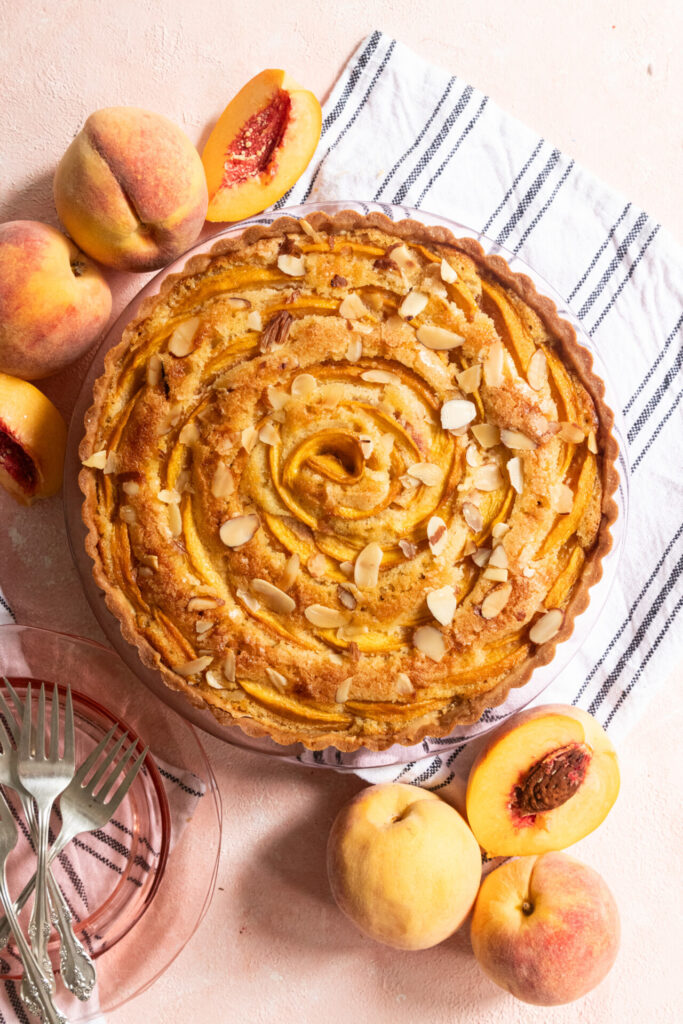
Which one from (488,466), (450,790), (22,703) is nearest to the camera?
(488,466)

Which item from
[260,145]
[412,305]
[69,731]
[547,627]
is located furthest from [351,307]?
[69,731]

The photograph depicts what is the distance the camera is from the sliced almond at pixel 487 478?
2.07 m

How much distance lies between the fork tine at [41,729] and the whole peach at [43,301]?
2.62ft

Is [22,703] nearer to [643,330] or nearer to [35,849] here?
[35,849]

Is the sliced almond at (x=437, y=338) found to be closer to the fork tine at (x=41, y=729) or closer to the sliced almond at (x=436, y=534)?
→ the sliced almond at (x=436, y=534)

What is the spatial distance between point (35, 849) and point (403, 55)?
235 cm

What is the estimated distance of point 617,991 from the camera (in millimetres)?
2537

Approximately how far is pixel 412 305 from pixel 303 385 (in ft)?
1.02

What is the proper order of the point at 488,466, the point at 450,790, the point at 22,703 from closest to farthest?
the point at 488,466 → the point at 22,703 → the point at 450,790

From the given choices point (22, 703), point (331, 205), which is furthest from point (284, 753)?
point (331, 205)

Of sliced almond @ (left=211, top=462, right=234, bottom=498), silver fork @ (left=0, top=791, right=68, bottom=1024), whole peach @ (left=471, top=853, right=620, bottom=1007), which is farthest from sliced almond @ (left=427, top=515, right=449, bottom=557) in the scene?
silver fork @ (left=0, top=791, right=68, bottom=1024)

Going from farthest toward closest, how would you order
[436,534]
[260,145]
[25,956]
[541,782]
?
1. [260,145]
2. [541,782]
3. [25,956]
4. [436,534]

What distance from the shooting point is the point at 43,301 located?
2107mm

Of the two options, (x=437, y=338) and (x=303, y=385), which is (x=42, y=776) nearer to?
(x=303, y=385)
